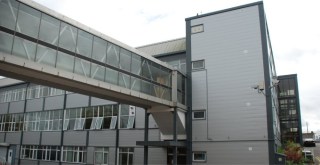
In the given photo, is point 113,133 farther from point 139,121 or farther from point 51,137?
point 51,137

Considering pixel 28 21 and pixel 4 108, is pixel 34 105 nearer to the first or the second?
pixel 4 108

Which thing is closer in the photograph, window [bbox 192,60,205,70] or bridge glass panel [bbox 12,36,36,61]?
bridge glass panel [bbox 12,36,36,61]

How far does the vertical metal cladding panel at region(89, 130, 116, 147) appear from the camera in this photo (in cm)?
2606

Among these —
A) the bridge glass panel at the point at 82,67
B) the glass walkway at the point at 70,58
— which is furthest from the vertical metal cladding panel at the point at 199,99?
the bridge glass panel at the point at 82,67

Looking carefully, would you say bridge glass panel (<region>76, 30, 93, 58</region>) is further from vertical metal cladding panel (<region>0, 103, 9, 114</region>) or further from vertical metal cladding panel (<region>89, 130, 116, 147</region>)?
vertical metal cladding panel (<region>0, 103, 9, 114</region>)

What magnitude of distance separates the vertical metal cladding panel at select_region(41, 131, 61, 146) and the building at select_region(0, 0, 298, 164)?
0.33ft

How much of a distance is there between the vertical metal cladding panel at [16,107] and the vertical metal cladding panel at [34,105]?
134 cm

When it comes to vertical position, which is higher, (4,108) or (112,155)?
(4,108)

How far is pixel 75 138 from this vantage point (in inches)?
1141

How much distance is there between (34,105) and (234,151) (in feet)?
78.7

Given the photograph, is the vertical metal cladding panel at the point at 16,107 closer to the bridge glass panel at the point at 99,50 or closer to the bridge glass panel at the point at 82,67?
the bridge glass panel at the point at 99,50

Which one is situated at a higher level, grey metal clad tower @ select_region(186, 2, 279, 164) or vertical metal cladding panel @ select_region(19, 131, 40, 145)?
grey metal clad tower @ select_region(186, 2, 279, 164)

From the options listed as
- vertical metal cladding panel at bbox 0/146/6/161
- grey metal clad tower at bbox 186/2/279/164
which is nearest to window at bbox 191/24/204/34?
grey metal clad tower at bbox 186/2/279/164

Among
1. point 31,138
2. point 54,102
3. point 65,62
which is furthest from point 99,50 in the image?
point 31,138
